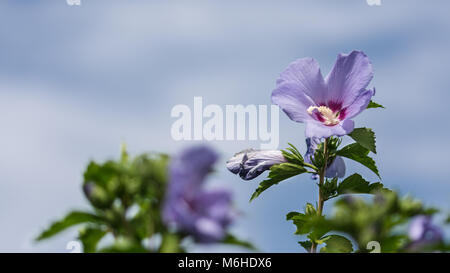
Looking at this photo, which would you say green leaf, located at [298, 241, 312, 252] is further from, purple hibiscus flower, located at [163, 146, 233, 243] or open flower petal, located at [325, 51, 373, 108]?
purple hibiscus flower, located at [163, 146, 233, 243]

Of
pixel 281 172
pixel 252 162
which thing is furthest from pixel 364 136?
pixel 252 162

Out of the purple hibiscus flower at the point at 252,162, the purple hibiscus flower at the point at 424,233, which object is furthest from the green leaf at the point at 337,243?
the purple hibiscus flower at the point at 424,233

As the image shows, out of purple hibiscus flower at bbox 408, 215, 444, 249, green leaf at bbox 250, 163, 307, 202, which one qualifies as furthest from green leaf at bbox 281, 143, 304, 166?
purple hibiscus flower at bbox 408, 215, 444, 249

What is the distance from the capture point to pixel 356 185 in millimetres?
2115

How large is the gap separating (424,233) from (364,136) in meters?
0.87

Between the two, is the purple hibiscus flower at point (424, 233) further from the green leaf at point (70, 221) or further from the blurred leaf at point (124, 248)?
the green leaf at point (70, 221)

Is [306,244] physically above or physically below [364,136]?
below

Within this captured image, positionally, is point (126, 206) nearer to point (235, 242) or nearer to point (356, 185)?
point (235, 242)

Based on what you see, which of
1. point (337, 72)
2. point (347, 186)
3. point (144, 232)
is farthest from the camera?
point (347, 186)
